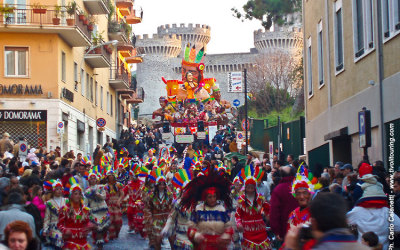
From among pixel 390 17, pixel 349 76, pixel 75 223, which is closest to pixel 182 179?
pixel 75 223

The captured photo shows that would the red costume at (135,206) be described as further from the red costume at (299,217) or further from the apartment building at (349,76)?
the red costume at (299,217)

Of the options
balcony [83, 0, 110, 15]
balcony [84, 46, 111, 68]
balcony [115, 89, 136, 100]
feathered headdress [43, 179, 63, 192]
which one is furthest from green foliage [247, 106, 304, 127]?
feathered headdress [43, 179, 63, 192]

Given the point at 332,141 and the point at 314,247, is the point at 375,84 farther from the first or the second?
the point at 314,247

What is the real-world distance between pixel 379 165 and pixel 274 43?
8951 cm

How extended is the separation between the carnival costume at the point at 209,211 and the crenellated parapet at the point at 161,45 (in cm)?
9736

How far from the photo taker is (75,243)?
1320 cm

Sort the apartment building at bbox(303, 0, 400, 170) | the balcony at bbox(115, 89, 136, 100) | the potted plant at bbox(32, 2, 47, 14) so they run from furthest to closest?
1. the balcony at bbox(115, 89, 136, 100)
2. the potted plant at bbox(32, 2, 47, 14)
3. the apartment building at bbox(303, 0, 400, 170)

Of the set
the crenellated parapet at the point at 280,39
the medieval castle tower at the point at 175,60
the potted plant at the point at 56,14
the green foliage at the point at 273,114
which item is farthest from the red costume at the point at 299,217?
the medieval castle tower at the point at 175,60

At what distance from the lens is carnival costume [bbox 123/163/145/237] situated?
1809 cm

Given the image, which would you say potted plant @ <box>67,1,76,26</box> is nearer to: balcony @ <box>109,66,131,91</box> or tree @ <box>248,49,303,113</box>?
balcony @ <box>109,66,131,91</box>

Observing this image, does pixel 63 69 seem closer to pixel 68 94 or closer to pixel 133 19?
pixel 68 94

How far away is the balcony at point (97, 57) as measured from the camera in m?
41.0

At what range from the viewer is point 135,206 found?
61.2 feet

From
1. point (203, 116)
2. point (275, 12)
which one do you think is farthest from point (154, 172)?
point (275, 12)
